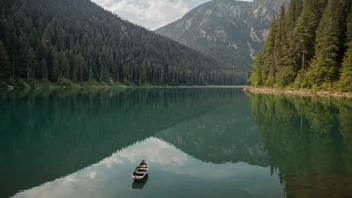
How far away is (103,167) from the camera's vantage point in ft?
54.3

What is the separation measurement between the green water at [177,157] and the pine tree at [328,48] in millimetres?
31200

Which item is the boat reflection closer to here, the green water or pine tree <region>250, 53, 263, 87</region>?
the green water

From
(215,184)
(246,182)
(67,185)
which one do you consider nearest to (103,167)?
(67,185)

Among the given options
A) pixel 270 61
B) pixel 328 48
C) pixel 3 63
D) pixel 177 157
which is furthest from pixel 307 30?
pixel 3 63

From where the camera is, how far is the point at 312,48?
7175cm

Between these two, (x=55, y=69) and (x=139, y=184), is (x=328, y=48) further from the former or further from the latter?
(x=55, y=69)

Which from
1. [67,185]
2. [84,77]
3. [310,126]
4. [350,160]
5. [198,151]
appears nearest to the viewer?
[67,185]

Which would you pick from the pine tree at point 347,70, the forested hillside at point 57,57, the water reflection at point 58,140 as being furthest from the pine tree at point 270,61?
the forested hillside at point 57,57

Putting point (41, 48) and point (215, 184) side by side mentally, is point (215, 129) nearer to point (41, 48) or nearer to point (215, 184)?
point (215, 184)

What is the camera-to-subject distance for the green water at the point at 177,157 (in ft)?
42.0

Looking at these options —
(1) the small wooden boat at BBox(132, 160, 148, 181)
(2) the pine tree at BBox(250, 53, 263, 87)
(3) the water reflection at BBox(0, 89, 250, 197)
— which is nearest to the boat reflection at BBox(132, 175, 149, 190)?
(1) the small wooden boat at BBox(132, 160, 148, 181)

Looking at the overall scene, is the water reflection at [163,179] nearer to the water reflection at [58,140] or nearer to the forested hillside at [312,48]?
the water reflection at [58,140]

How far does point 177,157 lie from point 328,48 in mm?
53648

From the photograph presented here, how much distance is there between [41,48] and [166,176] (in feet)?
367
